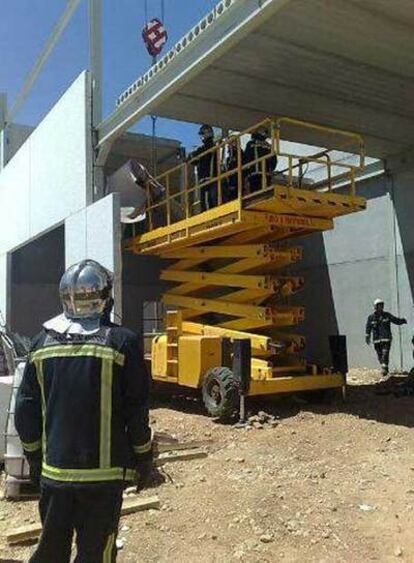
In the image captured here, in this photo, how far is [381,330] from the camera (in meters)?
12.5

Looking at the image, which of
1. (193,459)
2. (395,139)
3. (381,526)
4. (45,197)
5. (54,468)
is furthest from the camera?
(45,197)

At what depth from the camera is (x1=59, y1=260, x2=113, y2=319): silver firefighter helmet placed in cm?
308

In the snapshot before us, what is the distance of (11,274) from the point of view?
17641 millimetres

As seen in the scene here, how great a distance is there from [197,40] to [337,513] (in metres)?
6.19

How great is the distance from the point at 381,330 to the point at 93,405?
34.0 feet

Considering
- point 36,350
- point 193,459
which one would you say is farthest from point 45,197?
point 36,350

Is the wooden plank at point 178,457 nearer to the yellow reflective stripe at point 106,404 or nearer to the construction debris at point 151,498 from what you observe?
the construction debris at point 151,498

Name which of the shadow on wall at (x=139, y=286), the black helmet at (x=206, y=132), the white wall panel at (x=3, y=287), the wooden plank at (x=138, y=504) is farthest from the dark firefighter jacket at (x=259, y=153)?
the white wall panel at (x=3, y=287)

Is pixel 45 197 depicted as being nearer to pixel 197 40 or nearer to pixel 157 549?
pixel 197 40

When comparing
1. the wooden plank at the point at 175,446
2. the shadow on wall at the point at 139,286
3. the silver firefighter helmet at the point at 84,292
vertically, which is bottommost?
the wooden plank at the point at 175,446

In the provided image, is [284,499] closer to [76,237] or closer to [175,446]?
[175,446]

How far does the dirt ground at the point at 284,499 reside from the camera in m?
4.41

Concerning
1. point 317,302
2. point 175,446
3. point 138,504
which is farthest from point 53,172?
point 138,504

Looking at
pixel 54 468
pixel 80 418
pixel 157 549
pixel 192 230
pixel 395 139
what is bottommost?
pixel 157 549
